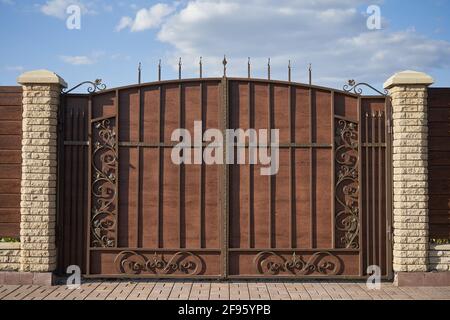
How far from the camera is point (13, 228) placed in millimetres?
8445

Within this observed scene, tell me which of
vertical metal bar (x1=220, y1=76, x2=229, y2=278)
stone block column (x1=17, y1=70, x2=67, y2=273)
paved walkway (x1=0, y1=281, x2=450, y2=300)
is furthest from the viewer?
vertical metal bar (x1=220, y1=76, x2=229, y2=278)

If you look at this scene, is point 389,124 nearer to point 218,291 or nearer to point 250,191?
point 250,191

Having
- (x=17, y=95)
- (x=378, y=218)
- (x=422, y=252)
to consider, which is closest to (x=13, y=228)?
Result: (x=17, y=95)

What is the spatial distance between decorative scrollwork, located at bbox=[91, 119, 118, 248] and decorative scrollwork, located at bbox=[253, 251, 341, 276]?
7.45ft

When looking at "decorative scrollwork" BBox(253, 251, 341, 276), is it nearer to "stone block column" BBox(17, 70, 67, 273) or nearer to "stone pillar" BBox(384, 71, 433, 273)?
"stone pillar" BBox(384, 71, 433, 273)

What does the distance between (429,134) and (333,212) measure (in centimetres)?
190

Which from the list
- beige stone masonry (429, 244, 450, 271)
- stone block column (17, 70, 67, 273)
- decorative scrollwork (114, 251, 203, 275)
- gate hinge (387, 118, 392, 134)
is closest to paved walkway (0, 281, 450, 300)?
decorative scrollwork (114, 251, 203, 275)

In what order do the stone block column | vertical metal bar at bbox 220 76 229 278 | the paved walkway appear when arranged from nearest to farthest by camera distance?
the paved walkway, the stone block column, vertical metal bar at bbox 220 76 229 278

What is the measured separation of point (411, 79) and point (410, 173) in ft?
4.61

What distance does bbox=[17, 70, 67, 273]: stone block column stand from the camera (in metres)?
8.25

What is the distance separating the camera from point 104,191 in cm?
843

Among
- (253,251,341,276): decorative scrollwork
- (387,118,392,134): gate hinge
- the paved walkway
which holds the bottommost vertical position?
the paved walkway

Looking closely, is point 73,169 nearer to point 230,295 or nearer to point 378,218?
point 230,295

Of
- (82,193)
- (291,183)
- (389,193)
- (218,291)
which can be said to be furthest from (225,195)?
(389,193)
